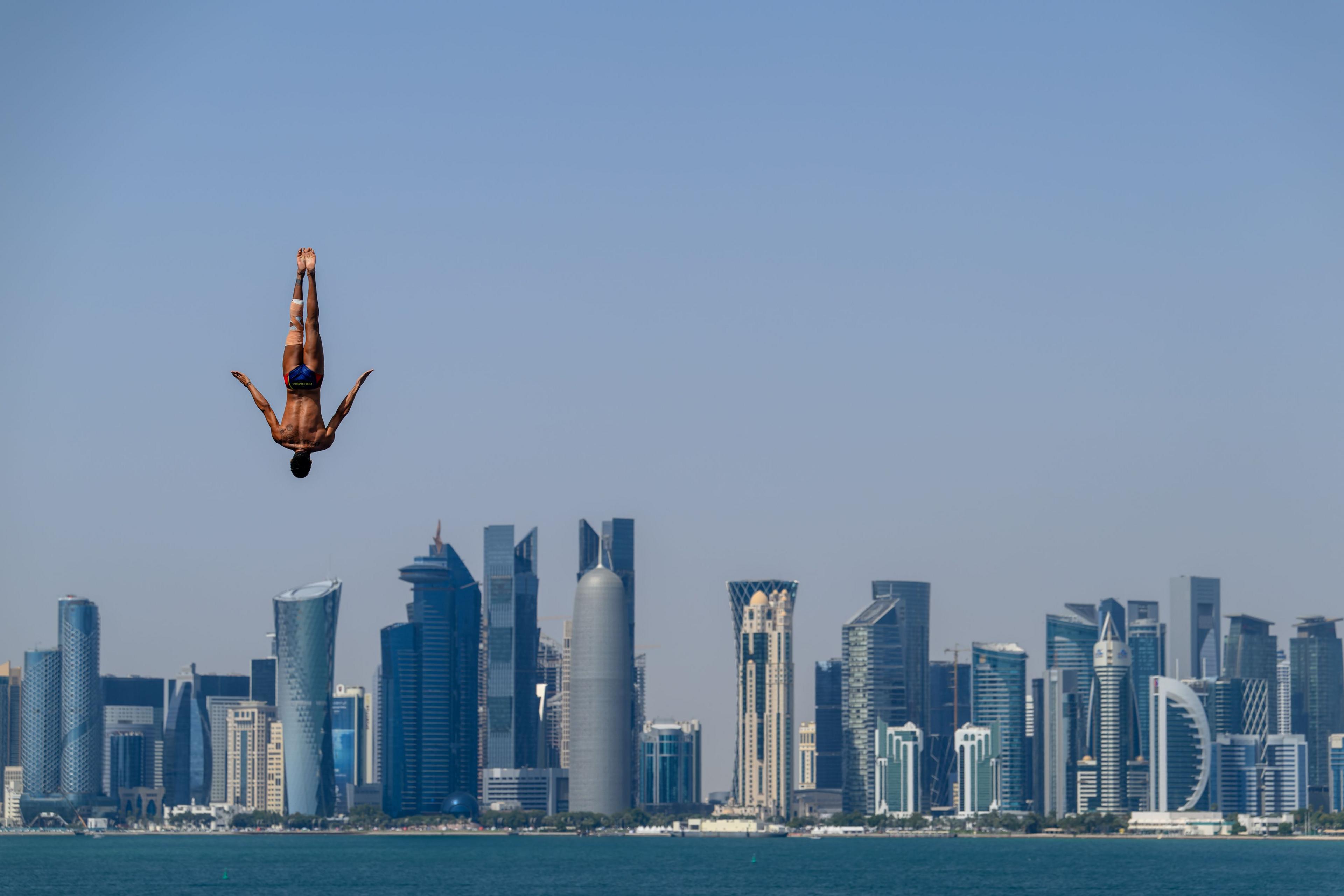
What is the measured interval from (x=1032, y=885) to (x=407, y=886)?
181 ft

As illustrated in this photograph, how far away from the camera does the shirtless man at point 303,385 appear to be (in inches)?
917

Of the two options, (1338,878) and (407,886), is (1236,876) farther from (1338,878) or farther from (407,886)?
(407,886)

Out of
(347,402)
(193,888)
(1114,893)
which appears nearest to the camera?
(347,402)

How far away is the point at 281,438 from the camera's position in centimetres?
2334

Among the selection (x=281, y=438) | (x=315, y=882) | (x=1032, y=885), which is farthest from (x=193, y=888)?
(x=281, y=438)

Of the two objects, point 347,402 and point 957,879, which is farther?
point 957,879

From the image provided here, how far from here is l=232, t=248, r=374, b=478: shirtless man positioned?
23.3 metres

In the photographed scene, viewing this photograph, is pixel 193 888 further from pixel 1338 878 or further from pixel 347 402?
pixel 347 402

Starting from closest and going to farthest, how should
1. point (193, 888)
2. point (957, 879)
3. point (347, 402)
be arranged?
point (347, 402)
point (193, 888)
point (957, 879)

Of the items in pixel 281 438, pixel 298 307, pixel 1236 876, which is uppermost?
pixel 298 307

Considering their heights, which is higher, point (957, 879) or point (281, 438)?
point (281, 438)

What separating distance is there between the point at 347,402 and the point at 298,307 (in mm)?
1384

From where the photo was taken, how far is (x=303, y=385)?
23.3m

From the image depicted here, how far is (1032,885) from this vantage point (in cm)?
17788
